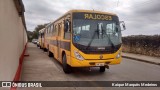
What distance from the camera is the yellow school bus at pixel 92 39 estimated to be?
29.3 feet

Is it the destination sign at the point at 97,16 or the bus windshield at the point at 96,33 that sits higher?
the destination sign at the point at 97,16

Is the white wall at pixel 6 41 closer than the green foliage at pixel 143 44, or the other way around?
the white wall at pixel 6 41

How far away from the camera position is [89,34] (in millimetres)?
9109

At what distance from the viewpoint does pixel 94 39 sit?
29.9ft

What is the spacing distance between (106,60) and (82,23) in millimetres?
1920

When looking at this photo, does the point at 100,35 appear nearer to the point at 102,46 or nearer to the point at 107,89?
the point at 102,46

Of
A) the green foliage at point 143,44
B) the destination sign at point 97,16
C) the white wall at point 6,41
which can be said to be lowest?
the green foliage at point 143,44

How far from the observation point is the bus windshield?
903 centimetres

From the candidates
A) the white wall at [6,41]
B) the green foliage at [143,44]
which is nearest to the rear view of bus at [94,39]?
the white wall at [6,41]

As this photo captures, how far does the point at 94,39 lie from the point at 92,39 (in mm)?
93

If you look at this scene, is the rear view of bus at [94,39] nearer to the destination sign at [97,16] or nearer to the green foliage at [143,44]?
the destination sign at [97,16]

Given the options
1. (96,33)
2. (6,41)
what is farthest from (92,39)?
(6,41)

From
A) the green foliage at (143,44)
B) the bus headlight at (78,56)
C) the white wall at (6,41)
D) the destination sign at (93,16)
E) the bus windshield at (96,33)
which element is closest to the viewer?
the white wall at (6,41)

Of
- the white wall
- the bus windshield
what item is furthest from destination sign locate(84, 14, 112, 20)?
the white wall
